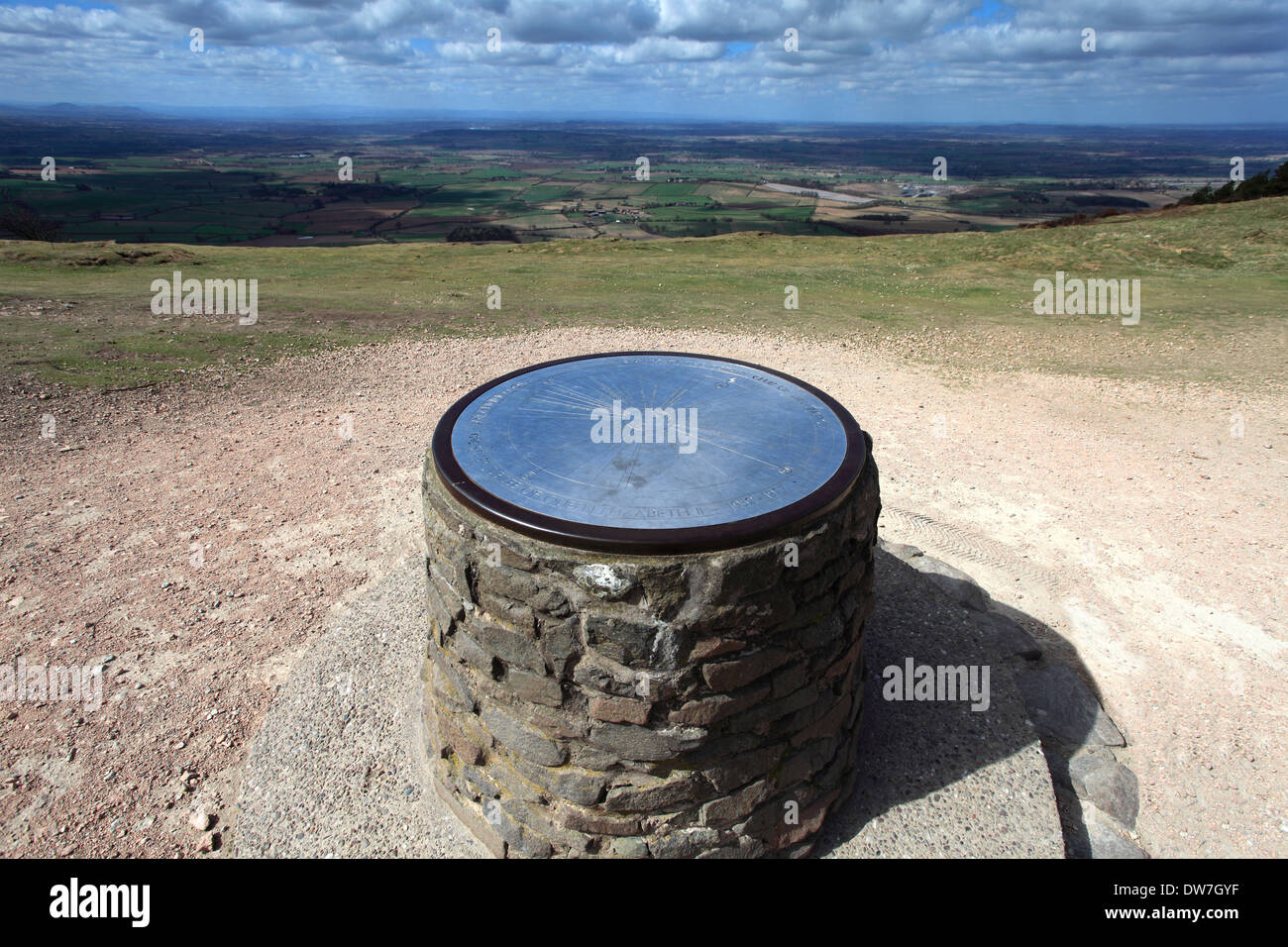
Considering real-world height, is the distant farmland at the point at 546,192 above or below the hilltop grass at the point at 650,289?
above

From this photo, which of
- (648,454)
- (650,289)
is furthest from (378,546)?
(650,289)

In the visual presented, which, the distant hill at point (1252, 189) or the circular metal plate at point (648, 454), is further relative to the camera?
the distant hill at point (1252, 189)

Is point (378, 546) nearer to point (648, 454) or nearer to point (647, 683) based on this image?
point (648, 454)

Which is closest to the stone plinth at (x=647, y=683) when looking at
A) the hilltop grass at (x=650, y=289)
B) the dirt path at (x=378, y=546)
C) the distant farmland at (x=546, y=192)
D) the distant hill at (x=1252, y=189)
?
the dirt path at (x=378, y=546)

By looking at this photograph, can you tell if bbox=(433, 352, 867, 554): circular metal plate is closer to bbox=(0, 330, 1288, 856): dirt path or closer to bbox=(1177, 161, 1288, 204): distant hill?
bbox=(0, 330, 1288, 856): dirt path

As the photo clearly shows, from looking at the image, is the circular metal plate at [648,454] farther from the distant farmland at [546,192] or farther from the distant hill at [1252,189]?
the distant hill at [1252,189]

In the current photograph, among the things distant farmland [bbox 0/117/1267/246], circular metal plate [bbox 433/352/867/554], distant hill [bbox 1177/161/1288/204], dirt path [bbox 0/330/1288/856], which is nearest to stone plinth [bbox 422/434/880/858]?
circular metal plate [bbox 433/352/867/554]

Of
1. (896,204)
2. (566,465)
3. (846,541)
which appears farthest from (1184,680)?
(896,204)
